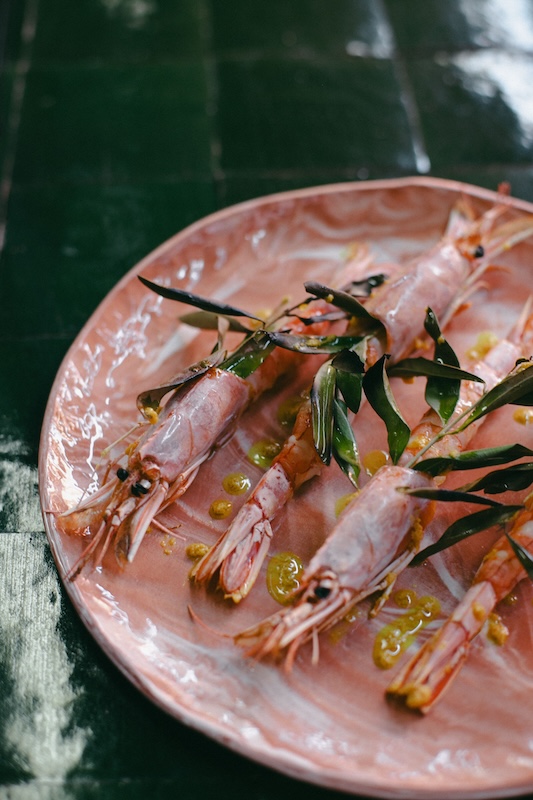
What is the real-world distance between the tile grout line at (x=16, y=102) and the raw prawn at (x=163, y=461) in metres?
1.63

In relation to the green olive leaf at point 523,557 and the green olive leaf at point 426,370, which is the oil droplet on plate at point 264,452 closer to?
the green olive leaf at point 426,370

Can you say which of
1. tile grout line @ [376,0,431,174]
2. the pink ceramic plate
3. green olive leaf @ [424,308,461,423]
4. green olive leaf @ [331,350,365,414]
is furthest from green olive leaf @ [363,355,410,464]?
tile grout line @ [376,0,431,174]

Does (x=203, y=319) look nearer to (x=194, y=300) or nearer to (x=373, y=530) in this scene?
(x=194, y=300)

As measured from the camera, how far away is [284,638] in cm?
222

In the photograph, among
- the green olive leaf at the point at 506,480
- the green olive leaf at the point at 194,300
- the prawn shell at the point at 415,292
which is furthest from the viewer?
the prawn shell at the point at 415,292

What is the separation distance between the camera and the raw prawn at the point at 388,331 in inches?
96.8

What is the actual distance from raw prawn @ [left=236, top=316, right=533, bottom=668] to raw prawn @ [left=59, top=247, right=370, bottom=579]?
532mm

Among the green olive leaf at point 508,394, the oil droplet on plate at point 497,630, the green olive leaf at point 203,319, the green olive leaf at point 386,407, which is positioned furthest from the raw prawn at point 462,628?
the green olive leaf at point 203,319

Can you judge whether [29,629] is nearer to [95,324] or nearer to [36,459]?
[36,459]

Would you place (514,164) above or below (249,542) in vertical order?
above

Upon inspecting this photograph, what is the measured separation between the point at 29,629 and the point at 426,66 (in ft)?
12.7

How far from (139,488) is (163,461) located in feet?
0.40

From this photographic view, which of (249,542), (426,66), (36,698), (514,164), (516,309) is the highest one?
(426,66)

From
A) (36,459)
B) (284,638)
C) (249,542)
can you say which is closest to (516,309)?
(249,542)
